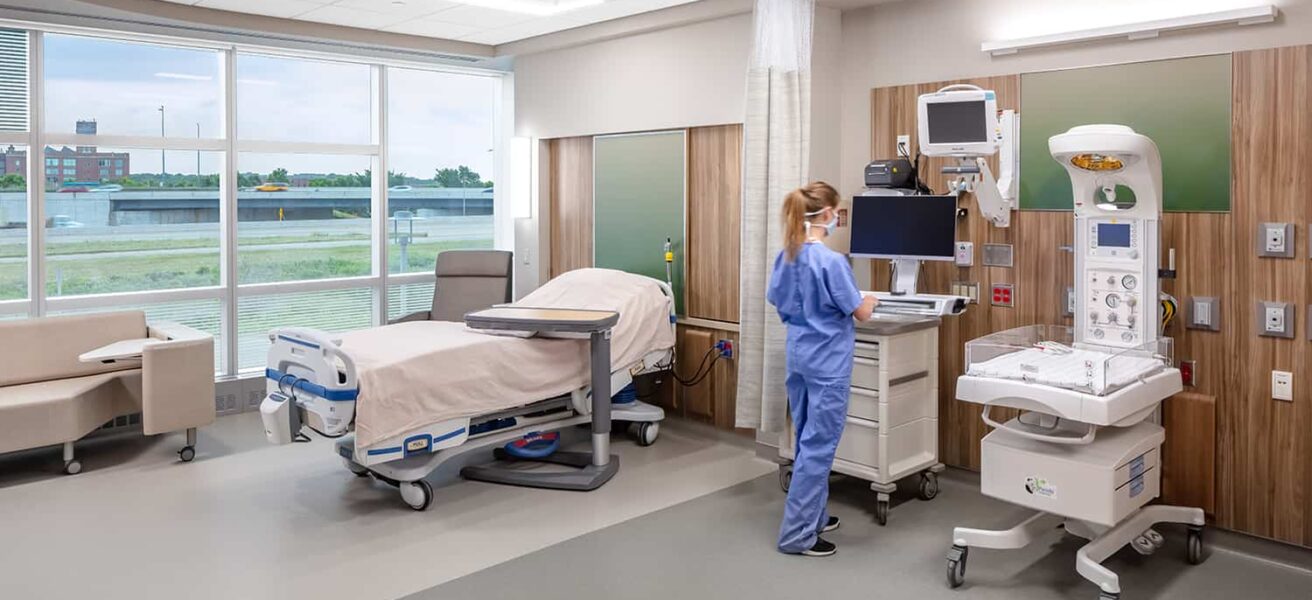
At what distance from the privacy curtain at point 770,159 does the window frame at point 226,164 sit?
3311mm

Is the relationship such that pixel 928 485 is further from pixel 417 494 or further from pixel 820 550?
pixel 417 494

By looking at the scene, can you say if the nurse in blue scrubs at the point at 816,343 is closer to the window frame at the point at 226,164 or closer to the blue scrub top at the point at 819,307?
the blue scrub top at the point at 819,307

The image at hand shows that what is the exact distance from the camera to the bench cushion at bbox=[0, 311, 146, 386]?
516 centimetres

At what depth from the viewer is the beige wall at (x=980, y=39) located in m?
3.85

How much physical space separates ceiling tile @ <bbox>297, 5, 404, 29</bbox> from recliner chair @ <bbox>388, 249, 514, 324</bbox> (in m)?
1.54

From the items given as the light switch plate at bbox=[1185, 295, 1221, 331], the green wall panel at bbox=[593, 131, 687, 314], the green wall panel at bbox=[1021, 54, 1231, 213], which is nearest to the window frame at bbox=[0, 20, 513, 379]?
the green wall panel at bbox=[593, 131, 687, 314]

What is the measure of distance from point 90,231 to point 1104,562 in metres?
5.83

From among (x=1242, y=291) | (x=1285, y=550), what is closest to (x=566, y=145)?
(x=1242, y=291)

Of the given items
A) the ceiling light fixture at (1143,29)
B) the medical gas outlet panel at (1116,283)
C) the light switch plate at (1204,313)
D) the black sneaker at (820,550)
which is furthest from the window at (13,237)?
the light switch plate at (1204,313)

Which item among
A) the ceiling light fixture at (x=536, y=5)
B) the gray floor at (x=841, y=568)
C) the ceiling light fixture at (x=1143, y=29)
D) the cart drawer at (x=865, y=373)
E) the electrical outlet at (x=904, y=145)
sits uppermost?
the ceiling light fixture at (x=536, y=5)

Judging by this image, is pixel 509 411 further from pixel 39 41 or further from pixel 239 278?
pixel 39 41

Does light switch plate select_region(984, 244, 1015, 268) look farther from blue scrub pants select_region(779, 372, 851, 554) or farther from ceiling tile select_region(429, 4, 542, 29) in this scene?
ceiling tile select_region(429, 4, 542, 29)

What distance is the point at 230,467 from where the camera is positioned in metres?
5.11

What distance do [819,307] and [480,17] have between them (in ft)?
10.4
